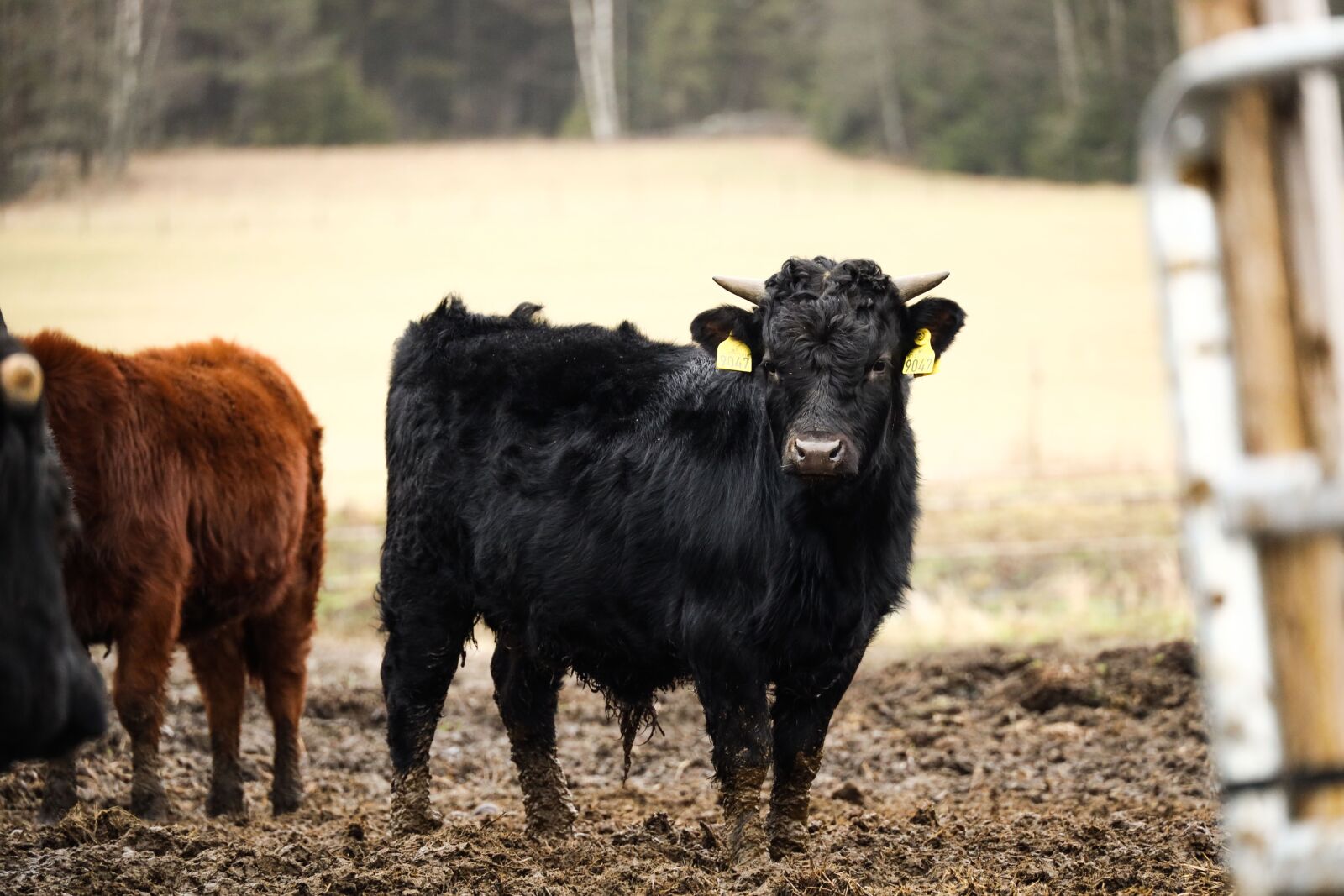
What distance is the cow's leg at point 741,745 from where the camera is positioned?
514cm

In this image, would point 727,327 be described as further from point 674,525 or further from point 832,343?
point 674,525

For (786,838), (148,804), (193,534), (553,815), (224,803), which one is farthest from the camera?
(224,803)

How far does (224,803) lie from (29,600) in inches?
163

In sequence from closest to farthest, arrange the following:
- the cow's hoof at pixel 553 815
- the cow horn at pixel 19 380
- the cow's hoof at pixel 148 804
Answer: the cow horn at pixel 19 380 < the cow's hoof at pixel 553 815 < the cow's hoof at pixel 148 804

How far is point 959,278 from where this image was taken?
30.0m

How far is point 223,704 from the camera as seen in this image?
23.0 ft

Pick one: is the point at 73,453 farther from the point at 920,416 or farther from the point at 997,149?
the point at 997,149

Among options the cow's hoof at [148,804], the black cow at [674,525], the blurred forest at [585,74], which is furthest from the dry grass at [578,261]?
the black cow at [674,525]

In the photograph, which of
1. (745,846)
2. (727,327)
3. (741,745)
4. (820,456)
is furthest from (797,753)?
(727,327)

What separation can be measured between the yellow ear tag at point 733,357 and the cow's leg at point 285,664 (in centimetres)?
313

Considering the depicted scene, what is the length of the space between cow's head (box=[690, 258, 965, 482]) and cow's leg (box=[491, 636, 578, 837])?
5.88 feet

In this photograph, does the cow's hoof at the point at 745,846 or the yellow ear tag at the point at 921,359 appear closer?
the cow's hoof at the point at 745,846

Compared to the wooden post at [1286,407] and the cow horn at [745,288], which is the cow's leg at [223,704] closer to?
the cow horn at [745,288]

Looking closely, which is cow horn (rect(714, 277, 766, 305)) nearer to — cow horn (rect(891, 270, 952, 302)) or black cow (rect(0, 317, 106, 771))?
cow horn (rect(891, 270, 952, 302))
